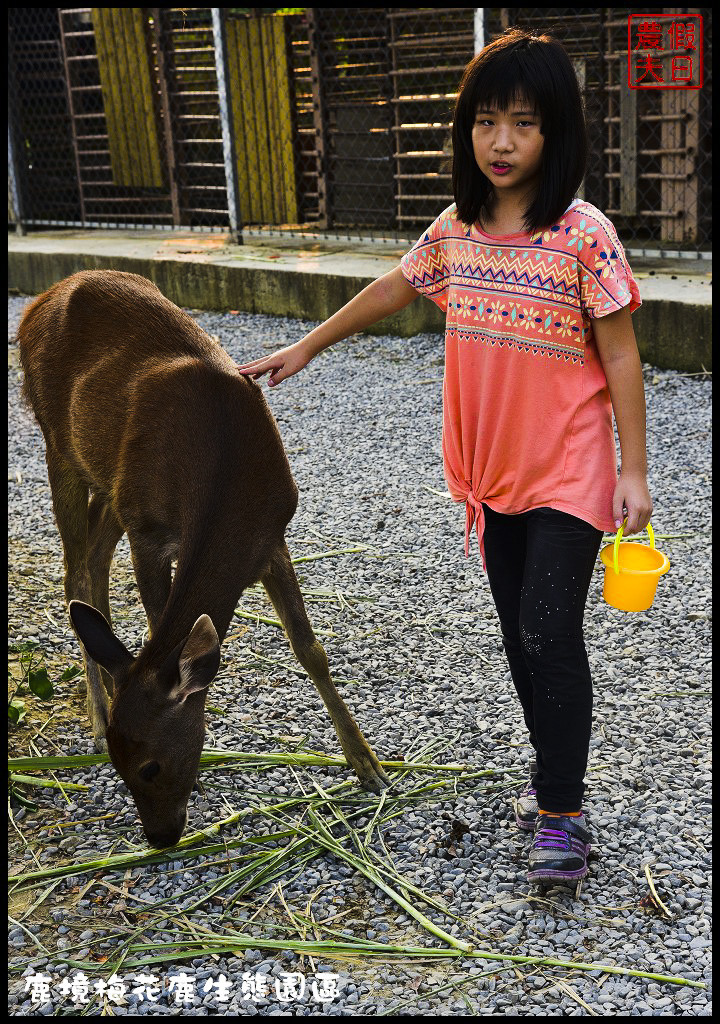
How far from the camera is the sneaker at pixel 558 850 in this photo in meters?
2.86

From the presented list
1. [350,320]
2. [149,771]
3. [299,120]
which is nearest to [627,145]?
[299,120]

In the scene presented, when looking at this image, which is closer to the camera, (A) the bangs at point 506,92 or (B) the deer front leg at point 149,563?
(A) the bangs at point 506,92

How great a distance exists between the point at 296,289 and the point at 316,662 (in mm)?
6142

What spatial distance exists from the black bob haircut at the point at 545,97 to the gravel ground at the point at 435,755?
5.46 feet

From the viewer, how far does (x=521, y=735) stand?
11.8ft

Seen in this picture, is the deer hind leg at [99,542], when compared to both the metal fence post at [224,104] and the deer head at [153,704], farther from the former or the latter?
the metal fence post at [224,104]

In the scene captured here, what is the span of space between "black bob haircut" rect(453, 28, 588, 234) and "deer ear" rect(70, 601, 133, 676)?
145 centimetres

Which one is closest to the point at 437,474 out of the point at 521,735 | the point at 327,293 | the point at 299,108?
the point at 521,735

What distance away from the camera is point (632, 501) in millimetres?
2697

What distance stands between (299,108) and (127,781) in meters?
10.4

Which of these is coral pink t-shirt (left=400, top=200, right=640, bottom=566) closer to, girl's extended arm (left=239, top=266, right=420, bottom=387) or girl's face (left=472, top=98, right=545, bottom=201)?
girl's face (left=472, top=98, right=545, bottom=201)

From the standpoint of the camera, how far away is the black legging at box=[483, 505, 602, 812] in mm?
2773

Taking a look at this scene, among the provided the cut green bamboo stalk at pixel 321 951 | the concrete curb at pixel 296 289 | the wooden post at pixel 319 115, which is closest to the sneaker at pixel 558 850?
the cut green bamboo stalk at pixel 321 951

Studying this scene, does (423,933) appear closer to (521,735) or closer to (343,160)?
(521,735)
